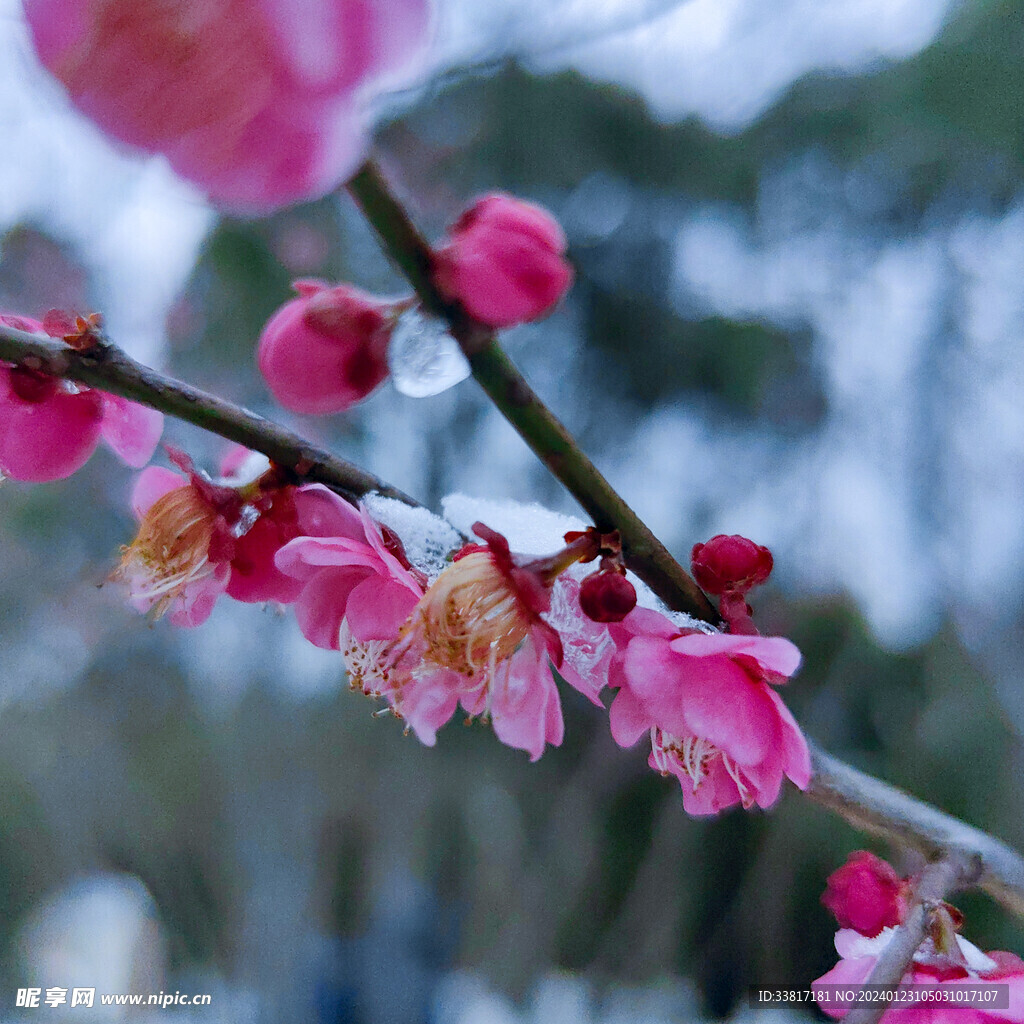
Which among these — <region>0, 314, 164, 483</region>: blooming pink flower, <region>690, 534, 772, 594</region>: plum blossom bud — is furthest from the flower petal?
<region>690, 534, 772, 594</region>: plum blossom bud

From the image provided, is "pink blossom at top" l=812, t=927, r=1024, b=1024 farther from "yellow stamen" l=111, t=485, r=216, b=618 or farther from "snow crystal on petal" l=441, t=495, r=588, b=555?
"yellow stamen" l=111, t=485, r=216, b=618

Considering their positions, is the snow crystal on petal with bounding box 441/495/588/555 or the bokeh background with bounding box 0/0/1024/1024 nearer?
the snow crystal on petal with bounding box 441/495/588/555

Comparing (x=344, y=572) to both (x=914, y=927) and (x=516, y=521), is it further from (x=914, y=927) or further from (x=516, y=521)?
(x=914, y=927)

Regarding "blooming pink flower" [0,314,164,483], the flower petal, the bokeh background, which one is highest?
"blooming pink flower" [0,314,164,483]

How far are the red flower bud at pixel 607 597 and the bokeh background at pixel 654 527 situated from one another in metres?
1.26

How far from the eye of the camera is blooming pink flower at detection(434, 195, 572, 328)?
0.16m

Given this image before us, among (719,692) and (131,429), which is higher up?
(131,429)

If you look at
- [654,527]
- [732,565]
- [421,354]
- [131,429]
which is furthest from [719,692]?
[654,527]

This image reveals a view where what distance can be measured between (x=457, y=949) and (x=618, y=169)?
189cm

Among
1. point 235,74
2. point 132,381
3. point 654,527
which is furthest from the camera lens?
point 654,527

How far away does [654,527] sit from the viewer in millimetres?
1433

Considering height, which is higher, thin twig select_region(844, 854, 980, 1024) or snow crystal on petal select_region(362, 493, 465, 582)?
snow crystal on petal select_region(362, 493, 465, 582)

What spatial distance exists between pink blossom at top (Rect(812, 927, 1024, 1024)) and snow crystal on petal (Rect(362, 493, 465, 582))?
22 centimetres

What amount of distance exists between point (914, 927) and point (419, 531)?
23 cm
